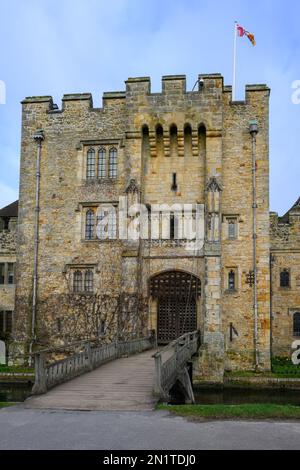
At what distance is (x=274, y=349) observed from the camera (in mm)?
29609

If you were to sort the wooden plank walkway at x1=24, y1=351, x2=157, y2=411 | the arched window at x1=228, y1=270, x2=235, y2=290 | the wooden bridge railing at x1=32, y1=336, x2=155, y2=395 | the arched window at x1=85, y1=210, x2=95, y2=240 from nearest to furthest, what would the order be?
the wooden plank walkway at x1=24, y1=351, x2=157, y2=411, the wooden bridge railing at x1=32, y1=336, x2=155, y2=395, the arched window at x1=228, y1=270, x2=235, y2=290, the arched window at x1=85, y1=210, x2=95, y2=240

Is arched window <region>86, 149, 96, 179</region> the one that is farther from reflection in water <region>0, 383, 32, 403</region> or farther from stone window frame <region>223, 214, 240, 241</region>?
reflection in water <region>0, 383, 32, 403</region>

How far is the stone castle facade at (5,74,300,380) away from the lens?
2481cm

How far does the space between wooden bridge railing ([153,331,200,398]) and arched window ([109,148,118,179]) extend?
870cm

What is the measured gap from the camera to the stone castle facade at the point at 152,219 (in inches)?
A: 977

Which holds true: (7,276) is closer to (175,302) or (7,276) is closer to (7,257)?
(7,257)

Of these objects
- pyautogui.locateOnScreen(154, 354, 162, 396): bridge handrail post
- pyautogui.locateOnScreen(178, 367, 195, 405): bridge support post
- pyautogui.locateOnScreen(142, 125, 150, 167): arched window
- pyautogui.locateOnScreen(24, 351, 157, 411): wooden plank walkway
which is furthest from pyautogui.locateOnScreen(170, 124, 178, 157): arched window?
pyautogui.locateOnScreen(154, 354, 162, 396): bridge handrail post

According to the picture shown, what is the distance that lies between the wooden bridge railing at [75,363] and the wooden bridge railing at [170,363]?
2.18 meters

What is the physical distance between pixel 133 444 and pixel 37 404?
183 inches

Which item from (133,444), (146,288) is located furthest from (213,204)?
(133,444)

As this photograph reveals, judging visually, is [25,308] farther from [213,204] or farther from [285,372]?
[285,372]

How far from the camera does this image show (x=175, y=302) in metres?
25.5

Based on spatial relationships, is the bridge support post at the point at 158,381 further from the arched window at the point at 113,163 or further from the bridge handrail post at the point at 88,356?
the arched window at the point at 113,163

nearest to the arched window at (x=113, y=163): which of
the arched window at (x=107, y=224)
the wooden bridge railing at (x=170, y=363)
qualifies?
the arched window at (x=107, y=224)
